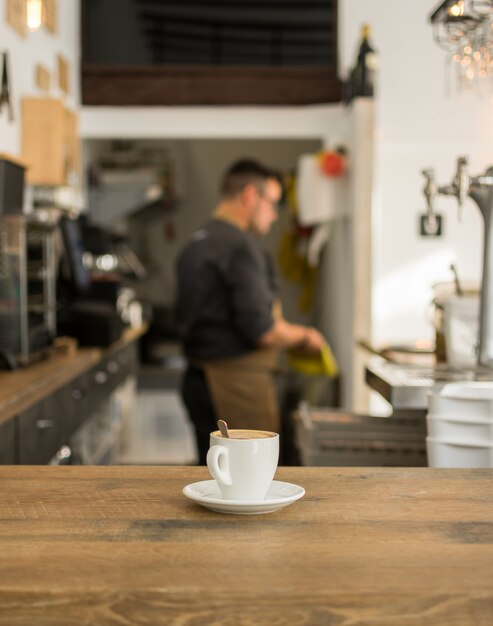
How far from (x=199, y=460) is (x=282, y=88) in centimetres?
301

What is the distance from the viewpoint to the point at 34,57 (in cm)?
540

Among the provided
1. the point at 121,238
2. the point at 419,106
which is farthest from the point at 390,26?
the point at 121,238

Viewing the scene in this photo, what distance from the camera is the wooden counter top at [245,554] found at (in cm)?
107

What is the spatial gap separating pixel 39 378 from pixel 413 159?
3470mm

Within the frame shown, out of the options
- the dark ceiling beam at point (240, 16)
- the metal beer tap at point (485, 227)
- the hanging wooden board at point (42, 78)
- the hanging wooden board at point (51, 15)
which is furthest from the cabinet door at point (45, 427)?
the dark ceiling beam at point (240, 16)

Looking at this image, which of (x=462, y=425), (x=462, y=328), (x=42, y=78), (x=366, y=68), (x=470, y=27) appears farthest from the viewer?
(x=366, y=68)

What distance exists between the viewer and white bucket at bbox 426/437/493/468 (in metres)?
2.27

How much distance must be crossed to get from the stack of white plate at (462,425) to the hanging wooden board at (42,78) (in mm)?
3752

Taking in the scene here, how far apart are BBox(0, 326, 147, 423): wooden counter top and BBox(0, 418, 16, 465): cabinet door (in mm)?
26

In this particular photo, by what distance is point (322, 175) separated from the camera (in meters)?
6.88

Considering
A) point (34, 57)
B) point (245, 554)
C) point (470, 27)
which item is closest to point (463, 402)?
point (245, 554)

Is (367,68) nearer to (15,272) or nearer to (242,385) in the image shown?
(242,385)

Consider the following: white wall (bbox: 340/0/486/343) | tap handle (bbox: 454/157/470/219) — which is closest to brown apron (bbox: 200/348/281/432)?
white wall (bbox: 340/0/486/343)

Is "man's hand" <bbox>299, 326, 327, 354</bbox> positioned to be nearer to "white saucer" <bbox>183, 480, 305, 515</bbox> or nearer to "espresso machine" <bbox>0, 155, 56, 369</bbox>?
"espresso machine" <bbox>0, 155, 56, 369</bbox>
